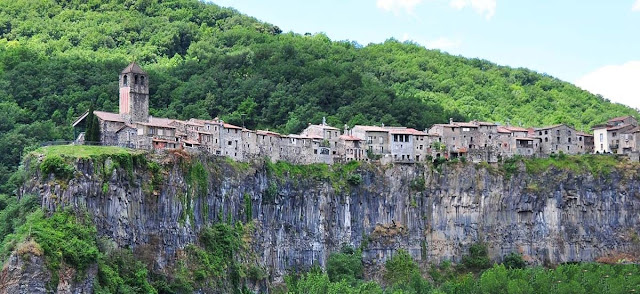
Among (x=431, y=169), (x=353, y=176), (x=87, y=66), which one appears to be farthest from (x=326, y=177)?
(x=87, y=66)

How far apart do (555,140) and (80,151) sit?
190ft

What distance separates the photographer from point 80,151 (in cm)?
8831

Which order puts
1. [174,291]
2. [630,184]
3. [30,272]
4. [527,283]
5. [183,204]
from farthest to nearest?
1. [630,184]
2. [527,283]
3. [183,204]
4. [174,291]
5. [30,272]

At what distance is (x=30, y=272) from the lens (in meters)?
77.6

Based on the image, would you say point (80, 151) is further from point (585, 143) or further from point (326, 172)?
point (585, 143)

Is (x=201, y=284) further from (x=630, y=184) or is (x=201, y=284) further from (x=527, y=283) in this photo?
(x=630, y=184)

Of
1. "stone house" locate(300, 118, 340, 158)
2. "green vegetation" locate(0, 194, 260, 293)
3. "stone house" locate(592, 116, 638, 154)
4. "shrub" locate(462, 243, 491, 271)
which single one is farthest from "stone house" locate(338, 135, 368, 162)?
"stone house" locate(592, 116, 638, 154)

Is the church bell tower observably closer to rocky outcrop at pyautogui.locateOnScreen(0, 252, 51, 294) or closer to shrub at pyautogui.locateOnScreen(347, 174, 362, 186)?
shrub at pyautogui.locateOnScreen(347, 174, 362, 186)

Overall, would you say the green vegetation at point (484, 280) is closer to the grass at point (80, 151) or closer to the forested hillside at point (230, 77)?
the grass at point (80, 151)

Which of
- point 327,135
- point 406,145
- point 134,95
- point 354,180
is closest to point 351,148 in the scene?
point 327,135

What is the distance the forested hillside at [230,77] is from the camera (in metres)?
122

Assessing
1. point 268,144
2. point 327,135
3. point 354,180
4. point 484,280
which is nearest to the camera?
point 484,280

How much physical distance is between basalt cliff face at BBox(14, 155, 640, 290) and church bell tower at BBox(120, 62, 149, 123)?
8.37 m

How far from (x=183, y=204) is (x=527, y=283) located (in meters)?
29.5
